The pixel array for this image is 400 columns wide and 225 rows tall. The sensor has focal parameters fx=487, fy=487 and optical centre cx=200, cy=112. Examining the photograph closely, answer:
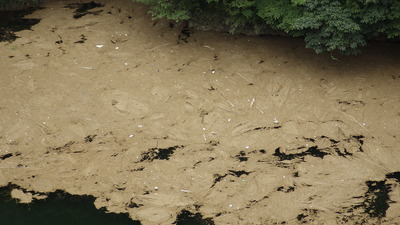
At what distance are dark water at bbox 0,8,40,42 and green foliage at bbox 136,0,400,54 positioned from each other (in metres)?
2.53

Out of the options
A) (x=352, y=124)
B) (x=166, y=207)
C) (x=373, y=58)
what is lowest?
(x=166, y=207)

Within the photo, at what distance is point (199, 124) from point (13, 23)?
13.6ft

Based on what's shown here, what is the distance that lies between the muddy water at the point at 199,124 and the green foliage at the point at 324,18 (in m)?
0.55

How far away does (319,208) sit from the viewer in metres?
5.08

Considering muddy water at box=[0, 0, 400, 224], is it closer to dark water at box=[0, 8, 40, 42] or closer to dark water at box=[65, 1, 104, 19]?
dark water at box=[0, 8, 40, 42]

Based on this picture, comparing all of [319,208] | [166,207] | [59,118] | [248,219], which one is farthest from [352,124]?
[59,118]

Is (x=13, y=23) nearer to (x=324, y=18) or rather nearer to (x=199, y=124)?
(x=199, y=124)

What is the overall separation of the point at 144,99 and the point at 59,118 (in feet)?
3.77

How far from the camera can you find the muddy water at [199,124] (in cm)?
525

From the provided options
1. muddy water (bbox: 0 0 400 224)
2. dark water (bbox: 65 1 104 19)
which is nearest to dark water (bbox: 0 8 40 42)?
muddy water (bbox: 0 0 400 224)

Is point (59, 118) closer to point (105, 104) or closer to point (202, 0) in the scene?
point (105, 104)

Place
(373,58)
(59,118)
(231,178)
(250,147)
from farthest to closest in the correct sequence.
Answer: (373,58)
(59,118)
(250,147)
(231,178)

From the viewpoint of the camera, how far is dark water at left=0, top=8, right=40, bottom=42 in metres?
7.99

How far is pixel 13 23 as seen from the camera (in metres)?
8.34
